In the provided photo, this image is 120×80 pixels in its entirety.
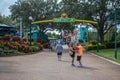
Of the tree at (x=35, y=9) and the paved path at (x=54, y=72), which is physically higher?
the tree at (x=35, y=9)

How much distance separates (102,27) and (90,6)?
6.41 m

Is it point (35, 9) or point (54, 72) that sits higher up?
point (35, 9)

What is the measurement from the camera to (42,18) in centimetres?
7438

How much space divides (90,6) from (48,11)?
18902mm

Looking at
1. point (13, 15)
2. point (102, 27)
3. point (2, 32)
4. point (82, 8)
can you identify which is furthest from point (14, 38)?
point (13, 15)

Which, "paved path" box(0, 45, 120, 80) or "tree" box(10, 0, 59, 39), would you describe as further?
"tree" box(10, 0, 59, 39)

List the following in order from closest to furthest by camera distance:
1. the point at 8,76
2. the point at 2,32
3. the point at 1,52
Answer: the point at 8,76 < the point at 1,52 < the point at 2,32

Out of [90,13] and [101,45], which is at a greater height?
[90,13]

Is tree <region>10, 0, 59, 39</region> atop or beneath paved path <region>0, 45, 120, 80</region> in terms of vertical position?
atop

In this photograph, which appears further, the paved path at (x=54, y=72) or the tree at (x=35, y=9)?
the tree at (x=35, y=9)

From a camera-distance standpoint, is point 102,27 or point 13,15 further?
point 13,15

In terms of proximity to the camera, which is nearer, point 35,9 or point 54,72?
point 54,72

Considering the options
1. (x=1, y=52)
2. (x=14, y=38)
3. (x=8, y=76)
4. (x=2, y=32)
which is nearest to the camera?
(x=8, y=76)

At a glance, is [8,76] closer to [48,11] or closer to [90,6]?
[90,6]
